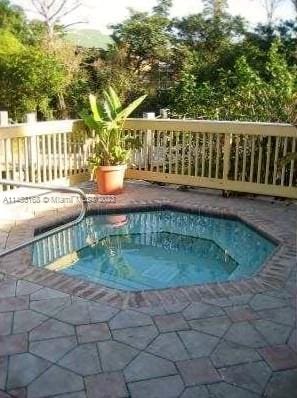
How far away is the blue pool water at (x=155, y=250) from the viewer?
14.0ft

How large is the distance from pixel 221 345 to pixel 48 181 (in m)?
4.75

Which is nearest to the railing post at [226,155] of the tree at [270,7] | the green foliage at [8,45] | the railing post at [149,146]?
the railing post at [149,146]

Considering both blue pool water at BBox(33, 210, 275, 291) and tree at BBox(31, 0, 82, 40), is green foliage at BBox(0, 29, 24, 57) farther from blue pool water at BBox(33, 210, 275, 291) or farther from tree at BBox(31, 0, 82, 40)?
blue pool water at BBox(33, 210, 275, 291)

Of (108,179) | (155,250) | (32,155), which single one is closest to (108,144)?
(108,179)

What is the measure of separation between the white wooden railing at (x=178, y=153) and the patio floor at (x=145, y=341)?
2605 millimetres

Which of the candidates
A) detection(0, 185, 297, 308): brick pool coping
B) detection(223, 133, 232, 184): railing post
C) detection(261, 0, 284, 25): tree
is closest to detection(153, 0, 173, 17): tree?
detection(261, 0, 284, 25): tree

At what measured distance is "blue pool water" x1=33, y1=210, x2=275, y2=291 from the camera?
14.0 feet

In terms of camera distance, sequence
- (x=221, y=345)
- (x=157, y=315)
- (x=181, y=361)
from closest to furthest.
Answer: (x=181, y=361) → (x=221, y=345) → (x=157, y=315)

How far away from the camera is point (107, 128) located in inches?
264

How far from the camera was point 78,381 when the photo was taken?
7.74 feet

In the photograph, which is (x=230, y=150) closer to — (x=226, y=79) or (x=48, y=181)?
(x=48, y=181)

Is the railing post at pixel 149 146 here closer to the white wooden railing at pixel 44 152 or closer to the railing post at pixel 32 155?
the white wooden railing at pixel 44 152

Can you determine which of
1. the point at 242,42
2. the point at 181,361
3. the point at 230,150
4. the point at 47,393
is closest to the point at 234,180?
the point at 230,150

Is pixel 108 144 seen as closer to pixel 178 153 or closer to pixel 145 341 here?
pixel 178 153
